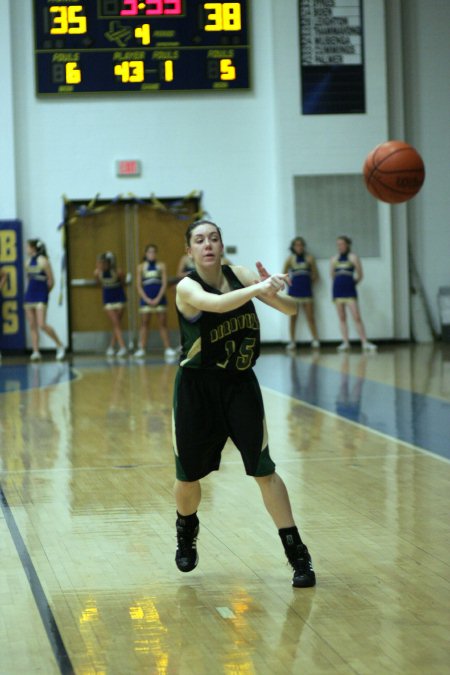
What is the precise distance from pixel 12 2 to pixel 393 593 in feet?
49.8

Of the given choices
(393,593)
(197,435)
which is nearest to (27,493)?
(197,435)

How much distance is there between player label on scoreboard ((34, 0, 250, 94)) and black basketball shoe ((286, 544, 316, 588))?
13892mm

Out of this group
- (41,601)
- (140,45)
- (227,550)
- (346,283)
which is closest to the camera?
(41,601)

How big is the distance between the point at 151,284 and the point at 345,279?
2.97 meters

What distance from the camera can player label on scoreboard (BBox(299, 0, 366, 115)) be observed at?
1759 cm

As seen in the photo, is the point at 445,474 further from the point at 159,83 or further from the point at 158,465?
the point at 159,83

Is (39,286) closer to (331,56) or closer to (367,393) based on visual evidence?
(331,56)

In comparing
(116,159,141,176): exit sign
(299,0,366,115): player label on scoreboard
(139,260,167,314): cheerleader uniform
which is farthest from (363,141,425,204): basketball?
(116,159,141,176): exit sign

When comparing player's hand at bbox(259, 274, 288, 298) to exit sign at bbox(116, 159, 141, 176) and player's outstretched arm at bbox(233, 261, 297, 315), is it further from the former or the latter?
exit sign at bbox(116, 159, 141, 176)

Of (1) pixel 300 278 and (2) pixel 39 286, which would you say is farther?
(1) pixel 300 278

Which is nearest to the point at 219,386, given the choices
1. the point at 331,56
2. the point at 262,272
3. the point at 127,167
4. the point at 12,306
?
the point at 262,272

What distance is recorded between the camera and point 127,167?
1784cm

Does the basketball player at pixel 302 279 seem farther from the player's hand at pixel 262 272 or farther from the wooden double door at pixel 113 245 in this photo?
the player's hand at pixel 262 272

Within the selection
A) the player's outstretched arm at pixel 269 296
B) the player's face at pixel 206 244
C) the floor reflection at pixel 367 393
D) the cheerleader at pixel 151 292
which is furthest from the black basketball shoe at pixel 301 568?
the cheerleader at pixel 151 292
